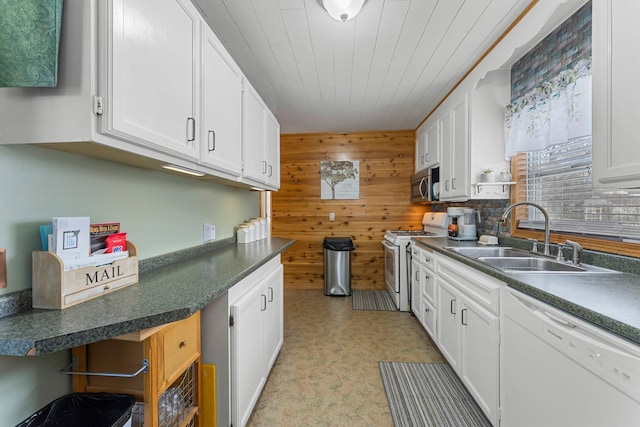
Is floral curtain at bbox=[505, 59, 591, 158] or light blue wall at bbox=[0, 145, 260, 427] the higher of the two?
floral curtain at bbox=[505, 59, 591, 158]

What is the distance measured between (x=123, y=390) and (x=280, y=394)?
1.07m

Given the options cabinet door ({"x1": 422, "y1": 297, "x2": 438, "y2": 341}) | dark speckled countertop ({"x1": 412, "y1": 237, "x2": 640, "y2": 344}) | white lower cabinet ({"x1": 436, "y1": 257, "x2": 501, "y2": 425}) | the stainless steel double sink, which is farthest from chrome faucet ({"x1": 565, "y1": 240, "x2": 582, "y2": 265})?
cabinet door ({"x1": 422, "y1": 297, "x2": 438, "y2": 341})

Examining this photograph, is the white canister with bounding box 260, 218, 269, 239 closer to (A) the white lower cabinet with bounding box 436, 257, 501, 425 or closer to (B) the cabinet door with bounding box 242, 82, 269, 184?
(B) the cabinet door with bounding box 242, 82, 269, 184

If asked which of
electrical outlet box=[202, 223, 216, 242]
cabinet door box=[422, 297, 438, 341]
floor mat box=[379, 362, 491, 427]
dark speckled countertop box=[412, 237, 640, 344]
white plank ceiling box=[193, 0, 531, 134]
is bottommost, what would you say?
floor mat box=[379, 362, 491, 427]

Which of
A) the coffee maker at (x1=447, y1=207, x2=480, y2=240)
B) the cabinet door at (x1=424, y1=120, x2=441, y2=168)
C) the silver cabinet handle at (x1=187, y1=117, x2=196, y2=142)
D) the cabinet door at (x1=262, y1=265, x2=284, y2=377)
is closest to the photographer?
the silver cabinet handle at (x1=187, y1=117, x2=196, y2=142)

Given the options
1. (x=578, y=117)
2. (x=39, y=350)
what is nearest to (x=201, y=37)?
(x=39, y=350)

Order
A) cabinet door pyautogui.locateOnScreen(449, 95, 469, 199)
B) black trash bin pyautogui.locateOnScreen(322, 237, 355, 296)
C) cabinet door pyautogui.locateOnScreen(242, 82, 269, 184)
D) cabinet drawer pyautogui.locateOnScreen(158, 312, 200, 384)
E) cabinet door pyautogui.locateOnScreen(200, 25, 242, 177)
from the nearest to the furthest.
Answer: cabinet drawer pyautogui.locateOnScreen(158, 312, 200, 384), cabinet door pyautogui.locateOnScreen(200, 25, 242, 177), cabinet door pyautogui.locateOnScreen(242, 82, 269, 184), cabinet door pyautogui.locateOnScreen(449, 95, 469, 199), black trash bin pyautogui.locateOnScreen(322, 237, 355, 296)

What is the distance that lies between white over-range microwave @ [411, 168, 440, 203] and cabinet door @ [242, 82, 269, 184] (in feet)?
6.37

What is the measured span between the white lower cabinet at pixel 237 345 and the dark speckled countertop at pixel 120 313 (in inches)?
6.0

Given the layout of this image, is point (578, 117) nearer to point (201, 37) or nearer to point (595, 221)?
point (595, 221)

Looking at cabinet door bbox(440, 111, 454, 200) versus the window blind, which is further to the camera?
cabinet door bbox(440, 111, 454, 200)

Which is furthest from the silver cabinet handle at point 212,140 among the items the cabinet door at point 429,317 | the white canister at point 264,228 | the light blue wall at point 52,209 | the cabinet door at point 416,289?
the cabinet door at point 416,289

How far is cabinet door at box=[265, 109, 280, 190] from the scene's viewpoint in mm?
2405

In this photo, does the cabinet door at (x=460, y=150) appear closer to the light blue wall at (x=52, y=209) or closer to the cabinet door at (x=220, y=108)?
the cabinet door at (x=220, y=108)
